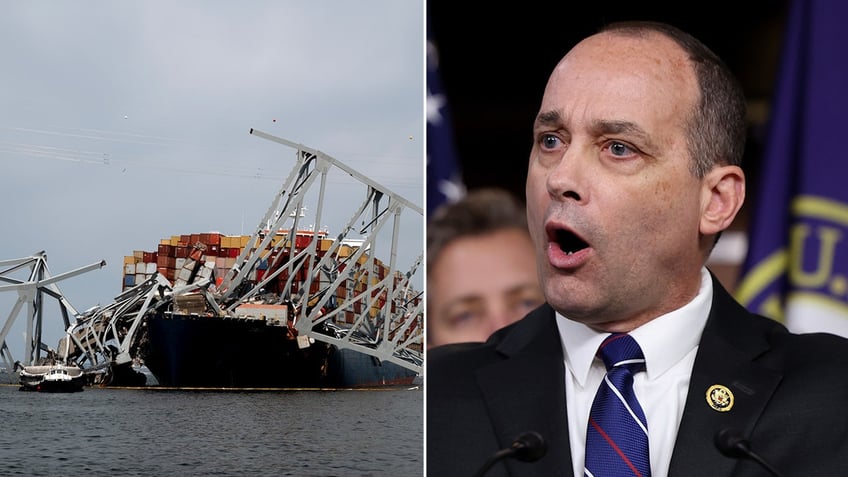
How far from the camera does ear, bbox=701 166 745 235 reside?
223 cm

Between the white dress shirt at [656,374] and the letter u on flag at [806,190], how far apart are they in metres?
0.24

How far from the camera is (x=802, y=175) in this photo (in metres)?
2.43

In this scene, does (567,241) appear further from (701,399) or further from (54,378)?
(54,378)

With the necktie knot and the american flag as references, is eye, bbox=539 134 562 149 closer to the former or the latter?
the american flag

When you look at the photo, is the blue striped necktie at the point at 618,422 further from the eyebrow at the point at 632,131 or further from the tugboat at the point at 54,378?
the tugboat at the point at 54,378

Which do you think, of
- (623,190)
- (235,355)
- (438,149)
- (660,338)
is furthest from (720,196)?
(235,355)

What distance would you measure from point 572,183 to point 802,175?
669 mm

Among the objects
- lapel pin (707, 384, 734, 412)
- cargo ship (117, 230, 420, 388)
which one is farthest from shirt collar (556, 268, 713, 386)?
cargo ship (117, 230, 420, 388)

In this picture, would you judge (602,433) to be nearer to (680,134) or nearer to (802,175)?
(680,134)

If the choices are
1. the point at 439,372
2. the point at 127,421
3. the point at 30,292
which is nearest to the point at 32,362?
the point at 30,292

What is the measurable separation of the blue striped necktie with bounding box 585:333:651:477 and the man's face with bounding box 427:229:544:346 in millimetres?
308

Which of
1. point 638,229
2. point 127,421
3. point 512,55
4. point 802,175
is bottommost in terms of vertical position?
point 127,421

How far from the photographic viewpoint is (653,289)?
2223 mm

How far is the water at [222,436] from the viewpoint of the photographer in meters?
20.0
